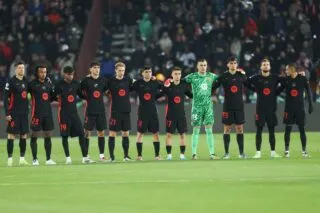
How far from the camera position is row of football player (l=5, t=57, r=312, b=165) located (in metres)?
22.1

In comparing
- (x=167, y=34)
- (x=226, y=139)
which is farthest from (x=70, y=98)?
(x=167, y=34)

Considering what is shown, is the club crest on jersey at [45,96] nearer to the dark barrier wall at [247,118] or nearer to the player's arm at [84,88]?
the player's arm at [84,88]

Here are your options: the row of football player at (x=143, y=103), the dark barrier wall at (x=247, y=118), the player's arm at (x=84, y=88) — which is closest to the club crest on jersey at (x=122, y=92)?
the row of football player at (x=143, y=103)

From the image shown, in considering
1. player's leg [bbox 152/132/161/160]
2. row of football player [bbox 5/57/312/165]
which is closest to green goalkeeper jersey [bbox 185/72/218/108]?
row of football player [bbox 5/57/312/165]

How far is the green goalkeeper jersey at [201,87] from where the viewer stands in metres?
22.9

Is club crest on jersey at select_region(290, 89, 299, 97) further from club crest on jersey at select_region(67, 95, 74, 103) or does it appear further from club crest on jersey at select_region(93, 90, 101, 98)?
club crest on jersey at select_region(67, 95, 74, 103)

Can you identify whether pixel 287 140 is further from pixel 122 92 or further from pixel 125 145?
pixel 122 92

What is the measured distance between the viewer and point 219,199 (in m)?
14.8

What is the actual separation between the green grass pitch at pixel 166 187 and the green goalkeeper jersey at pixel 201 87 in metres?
1.63

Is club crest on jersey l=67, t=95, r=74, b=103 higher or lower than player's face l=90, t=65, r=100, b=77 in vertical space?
lower

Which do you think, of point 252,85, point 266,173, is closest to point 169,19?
point 252,85

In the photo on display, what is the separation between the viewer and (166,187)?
16312mm

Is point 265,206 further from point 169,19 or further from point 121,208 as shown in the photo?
point 169,19

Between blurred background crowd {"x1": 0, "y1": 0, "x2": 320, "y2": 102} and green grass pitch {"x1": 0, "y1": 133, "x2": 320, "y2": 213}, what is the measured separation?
13223mm
